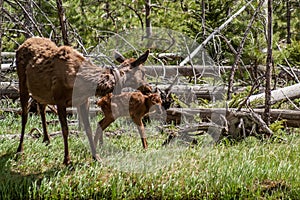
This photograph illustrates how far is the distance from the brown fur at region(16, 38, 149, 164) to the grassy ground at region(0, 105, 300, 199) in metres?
0.37

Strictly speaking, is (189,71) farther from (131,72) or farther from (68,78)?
(68,78)

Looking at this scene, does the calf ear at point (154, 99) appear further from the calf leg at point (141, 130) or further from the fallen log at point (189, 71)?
the fallen log at point (189, 71)

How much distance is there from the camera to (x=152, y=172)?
5.16m

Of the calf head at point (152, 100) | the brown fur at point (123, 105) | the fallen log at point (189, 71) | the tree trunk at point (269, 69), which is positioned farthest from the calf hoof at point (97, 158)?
the fallen log at point (189, 71)

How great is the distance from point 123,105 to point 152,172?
1032mm

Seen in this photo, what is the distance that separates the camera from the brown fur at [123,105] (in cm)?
580

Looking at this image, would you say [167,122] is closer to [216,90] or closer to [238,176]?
[216,90]

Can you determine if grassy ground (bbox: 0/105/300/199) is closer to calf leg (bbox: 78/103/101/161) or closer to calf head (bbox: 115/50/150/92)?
calf leg (bbox: 78/103/101/161)

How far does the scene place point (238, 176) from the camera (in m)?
5.00

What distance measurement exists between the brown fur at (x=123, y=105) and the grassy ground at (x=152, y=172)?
37cm

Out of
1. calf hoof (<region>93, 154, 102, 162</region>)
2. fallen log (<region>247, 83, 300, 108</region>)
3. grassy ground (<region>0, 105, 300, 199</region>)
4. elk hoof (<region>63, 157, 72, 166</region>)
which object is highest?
fallen log (<region>247, 83, 300, 108</region>)

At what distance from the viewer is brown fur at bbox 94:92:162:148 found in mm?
5797

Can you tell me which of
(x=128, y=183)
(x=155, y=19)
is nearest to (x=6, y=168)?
(x=128, y=183)

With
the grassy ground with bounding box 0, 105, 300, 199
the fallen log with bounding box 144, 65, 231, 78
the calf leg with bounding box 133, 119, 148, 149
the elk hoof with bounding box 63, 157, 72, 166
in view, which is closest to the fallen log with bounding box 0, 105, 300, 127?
the grassy ground with bounding box 0, 105, 300, 199
